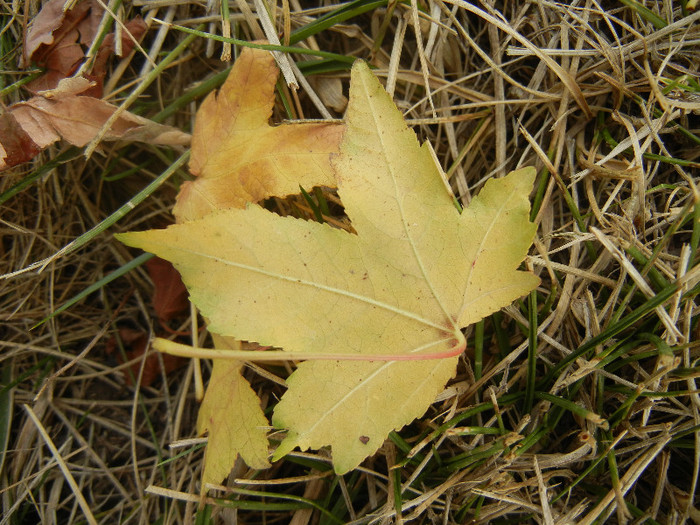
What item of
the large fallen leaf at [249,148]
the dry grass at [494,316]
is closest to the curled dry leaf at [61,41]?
the dry grass at [494,316]

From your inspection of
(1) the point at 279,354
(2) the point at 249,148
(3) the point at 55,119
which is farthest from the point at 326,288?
(3) the point at 55,119

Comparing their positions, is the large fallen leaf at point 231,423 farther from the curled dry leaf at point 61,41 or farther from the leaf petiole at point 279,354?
the curled dry leaf at point 61,41

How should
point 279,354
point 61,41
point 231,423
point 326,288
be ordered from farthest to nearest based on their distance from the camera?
point 61,41, point 231,423, point 326,288, point 279,354

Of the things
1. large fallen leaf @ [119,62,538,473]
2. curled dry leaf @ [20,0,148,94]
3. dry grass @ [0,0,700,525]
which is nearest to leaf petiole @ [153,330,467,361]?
large fallen leaf @ [119,62,538,473]

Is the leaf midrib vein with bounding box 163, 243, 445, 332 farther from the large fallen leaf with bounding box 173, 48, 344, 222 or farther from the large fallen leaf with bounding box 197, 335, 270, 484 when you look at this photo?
the large fallen leaf with bounding box 197, 335, 270, 484

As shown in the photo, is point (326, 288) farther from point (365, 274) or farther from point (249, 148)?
point (249, 148)

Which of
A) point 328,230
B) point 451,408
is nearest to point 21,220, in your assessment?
point 328,230

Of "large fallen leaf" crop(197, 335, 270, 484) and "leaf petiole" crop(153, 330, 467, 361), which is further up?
"leaf petiole" crop(153, 330, 467, 361)
